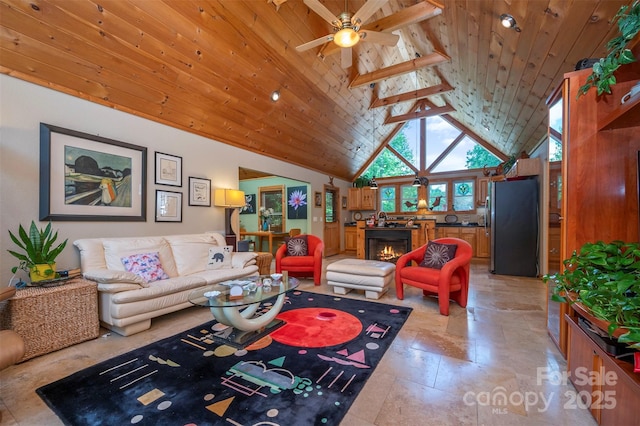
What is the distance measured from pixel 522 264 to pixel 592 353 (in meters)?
4.20

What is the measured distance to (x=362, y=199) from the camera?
8.44 meters

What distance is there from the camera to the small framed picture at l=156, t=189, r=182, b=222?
372 cm

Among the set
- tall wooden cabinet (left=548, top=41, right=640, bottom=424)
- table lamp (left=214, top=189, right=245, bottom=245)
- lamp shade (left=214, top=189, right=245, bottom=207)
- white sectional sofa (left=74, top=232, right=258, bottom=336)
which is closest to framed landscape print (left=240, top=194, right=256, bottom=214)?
table lamp (left=214, top=189, right=245, bottom=245)

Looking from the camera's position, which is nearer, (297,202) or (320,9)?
(320,9)

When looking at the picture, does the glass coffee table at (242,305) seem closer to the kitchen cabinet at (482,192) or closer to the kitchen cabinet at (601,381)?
the kitchen cabinet at (601,381)

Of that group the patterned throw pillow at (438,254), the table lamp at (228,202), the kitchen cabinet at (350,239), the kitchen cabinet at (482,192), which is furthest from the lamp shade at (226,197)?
the kitchen cabinet at (482,192)

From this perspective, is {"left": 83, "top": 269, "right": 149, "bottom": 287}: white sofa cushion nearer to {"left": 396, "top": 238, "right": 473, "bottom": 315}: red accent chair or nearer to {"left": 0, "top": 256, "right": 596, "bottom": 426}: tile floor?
{"left": 0, "top": 256, "right": 596, "bottom": 426}: tile floor

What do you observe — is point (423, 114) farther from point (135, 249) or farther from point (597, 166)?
point (135, 249)

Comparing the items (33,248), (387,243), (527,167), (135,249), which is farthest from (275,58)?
(527,167)

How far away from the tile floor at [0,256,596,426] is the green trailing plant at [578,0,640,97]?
1971mm

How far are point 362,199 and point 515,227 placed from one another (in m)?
4.24

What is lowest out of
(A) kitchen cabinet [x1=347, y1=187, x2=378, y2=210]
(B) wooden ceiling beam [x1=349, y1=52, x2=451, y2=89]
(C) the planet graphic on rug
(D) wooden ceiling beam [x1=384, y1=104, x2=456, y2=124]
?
(C) the planet graphic on rug

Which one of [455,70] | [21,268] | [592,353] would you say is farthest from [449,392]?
[455,70]

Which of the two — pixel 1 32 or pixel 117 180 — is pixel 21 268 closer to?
pixel 117 180
